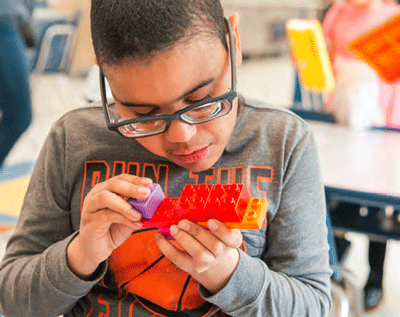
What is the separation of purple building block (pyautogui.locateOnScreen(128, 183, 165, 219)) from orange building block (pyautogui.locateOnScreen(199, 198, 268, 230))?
0.08m

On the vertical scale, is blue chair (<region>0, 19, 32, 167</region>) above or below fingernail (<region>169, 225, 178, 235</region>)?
below

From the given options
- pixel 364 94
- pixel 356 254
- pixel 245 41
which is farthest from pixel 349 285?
pixel 245 41

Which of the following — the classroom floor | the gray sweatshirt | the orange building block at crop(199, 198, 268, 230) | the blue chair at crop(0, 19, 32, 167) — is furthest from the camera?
the blue chair at crop(0, 19, 32, 167)

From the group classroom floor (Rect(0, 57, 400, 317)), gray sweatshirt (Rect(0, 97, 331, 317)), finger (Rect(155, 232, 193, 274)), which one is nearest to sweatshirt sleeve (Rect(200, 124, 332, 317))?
gray sweatshirt (Rect(0, 97, 331, 317))

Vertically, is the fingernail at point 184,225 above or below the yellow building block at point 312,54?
above

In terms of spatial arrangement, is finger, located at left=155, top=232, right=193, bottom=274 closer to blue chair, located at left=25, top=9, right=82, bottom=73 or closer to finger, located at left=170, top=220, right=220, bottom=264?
finger, located at left=170, top=220, right=220, bottom=264

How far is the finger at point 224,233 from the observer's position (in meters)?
0.58

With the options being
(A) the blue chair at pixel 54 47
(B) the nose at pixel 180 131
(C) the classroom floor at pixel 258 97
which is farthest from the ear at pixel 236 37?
(A) the blue chair at pixel 54 47

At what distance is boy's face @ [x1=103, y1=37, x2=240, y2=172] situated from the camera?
641 millimetres

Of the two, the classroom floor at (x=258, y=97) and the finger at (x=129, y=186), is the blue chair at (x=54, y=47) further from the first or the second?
the finger at (x=129, y=186)

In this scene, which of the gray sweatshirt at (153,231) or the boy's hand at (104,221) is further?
the gray sweatshirt at (153,231)

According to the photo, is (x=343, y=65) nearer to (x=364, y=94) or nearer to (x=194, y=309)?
(x=364, y=94)

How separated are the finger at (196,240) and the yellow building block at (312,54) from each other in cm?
117

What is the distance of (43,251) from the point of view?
33.9 inches
